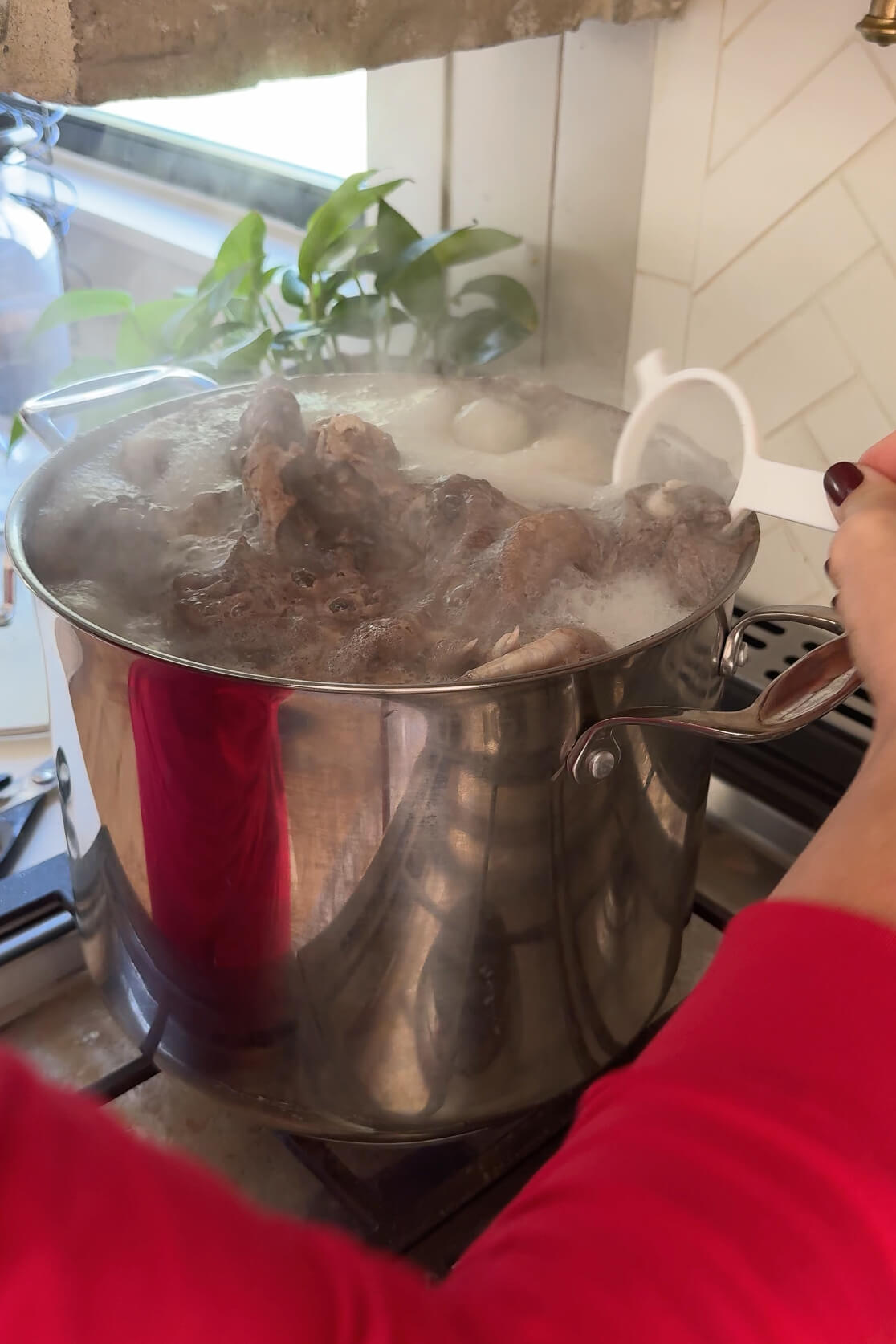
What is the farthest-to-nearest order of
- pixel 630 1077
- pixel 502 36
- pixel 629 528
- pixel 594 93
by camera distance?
pixel 594 93 < pixel 502 36 < pixel 629 528 < pixel 630 1077

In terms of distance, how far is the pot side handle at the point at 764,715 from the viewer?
446 mm

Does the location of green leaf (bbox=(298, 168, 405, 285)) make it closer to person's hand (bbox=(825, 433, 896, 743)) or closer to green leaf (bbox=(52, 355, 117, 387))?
green leaf (bbox=(52, 355, 117, 387))

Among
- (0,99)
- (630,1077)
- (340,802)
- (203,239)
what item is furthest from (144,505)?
(203,239)

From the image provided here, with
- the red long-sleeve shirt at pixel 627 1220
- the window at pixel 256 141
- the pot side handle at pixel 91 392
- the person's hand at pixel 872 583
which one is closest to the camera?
the red long-sleeve shirt at pixel 627 1220

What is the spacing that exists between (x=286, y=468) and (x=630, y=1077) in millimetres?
400

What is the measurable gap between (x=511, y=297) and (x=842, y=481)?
23.8 inches

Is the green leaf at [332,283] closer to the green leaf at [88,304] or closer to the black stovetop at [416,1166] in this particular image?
the green leaf at [88,304]

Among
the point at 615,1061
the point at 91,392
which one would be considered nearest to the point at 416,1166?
the point at 615,1061

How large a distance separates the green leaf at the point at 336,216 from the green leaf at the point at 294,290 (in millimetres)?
20

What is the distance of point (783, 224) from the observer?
81 centimetres

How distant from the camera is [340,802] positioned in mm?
445

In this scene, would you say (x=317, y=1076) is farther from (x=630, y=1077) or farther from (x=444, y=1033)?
(x=630, y=1077)

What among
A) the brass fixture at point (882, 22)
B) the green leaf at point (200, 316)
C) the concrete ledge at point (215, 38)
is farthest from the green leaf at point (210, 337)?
the brass fixture at point (882, 22)

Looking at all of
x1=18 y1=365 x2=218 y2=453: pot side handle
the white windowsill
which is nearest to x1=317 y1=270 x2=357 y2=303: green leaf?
the white windowsill
